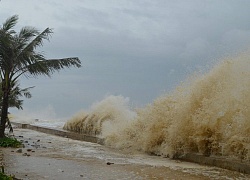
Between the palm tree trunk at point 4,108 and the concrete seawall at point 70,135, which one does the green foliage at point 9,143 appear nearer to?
the palm tree trunk at point 4,108

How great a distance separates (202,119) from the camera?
33.2 ft

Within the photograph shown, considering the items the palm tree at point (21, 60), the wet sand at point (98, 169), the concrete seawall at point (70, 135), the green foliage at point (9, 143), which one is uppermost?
the palm tree at point (21, 60)

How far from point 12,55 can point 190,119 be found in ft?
22.8

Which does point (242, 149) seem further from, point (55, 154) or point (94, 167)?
point (55, 154)

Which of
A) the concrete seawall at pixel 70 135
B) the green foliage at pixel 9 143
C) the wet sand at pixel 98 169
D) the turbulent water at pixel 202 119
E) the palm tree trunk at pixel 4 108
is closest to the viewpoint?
Answer: the wet sand at pixel 98 169

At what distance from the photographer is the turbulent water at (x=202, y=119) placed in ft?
29.3

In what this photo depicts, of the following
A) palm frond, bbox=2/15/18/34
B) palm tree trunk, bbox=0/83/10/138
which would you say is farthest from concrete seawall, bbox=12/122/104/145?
palm frond, bbox=2/15/18/34

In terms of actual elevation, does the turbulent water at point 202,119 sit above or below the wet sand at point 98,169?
above

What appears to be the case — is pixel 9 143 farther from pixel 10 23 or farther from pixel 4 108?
pixel 10 23

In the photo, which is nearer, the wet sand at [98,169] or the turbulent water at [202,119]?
the wet sand at [98,169]

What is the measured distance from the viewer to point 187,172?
7957 millimetres

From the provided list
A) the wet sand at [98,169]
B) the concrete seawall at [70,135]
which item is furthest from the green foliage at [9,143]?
the concrete seawall at [70,135]

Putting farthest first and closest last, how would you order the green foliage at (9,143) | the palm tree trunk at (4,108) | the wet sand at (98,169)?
the palm tree trunk at (4,108), the green foliage at (9,143), the wet sand at (98,169)

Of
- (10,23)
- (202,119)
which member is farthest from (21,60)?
(202,119)
